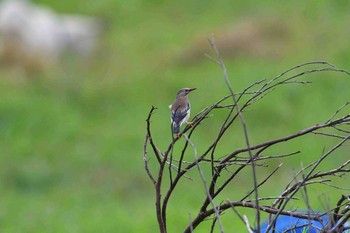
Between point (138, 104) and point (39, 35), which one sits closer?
point (138, 104)

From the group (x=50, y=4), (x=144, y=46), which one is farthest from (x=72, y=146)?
(x=50, y=4)

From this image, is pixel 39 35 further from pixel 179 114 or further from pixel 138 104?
pixel 179 114

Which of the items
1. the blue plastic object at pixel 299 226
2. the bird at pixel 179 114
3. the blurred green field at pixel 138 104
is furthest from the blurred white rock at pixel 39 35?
the blue plastic object at pixel 299 226

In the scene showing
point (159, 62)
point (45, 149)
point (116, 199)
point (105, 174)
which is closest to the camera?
point (116, 199)

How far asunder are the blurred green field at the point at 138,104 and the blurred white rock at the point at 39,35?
1.36 ft

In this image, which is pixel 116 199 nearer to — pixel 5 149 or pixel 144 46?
pixel 5 149

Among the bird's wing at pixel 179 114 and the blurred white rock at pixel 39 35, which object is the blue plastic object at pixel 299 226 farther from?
the blurred white rock at pixel 39 35

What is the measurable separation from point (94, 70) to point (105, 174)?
6.02m

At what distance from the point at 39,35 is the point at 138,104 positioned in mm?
4826

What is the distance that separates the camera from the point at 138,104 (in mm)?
16016

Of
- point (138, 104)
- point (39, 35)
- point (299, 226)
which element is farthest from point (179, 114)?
point (39, 35)

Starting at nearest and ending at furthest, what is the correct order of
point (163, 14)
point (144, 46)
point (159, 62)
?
1. point (159, 62)
2. point (144, 46)
3. point (163, 14)

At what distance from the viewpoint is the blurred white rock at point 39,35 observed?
62.1 feet

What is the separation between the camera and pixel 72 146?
1457 cm
